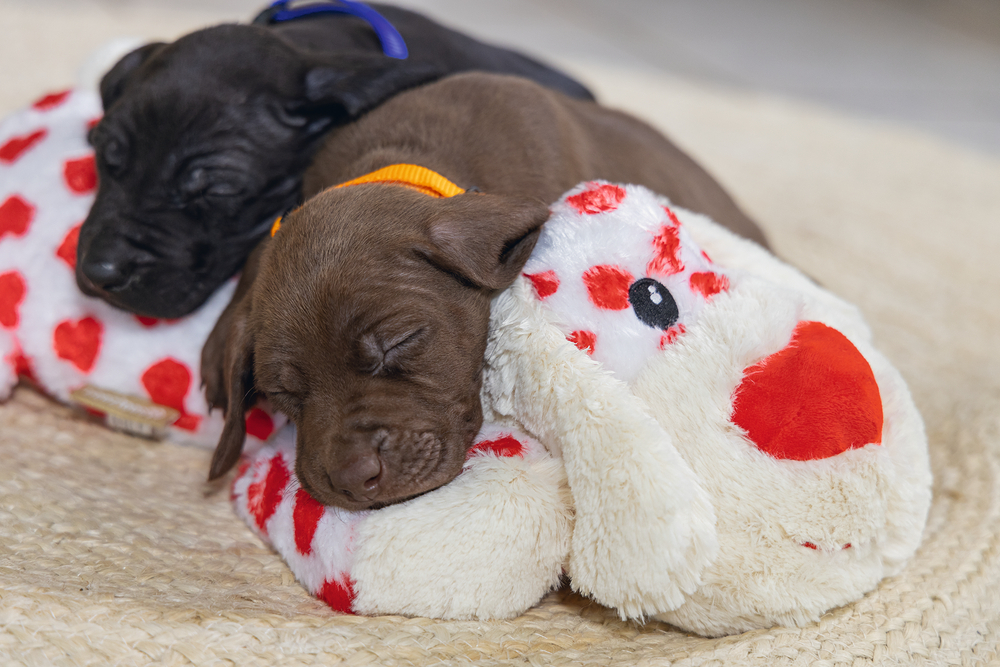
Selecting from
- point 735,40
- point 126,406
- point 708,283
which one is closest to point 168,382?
point 126,406

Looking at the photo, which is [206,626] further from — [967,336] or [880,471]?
[967,336]

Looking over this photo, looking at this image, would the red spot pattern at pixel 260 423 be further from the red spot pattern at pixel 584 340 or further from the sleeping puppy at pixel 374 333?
the red spot pattern at pixel 584 340

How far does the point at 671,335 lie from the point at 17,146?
2.05 metres

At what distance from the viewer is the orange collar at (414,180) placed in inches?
80.8

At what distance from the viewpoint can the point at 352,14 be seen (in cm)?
338

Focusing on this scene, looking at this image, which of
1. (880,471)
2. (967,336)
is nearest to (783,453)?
(880,471)

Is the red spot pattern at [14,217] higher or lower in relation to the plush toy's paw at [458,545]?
lower

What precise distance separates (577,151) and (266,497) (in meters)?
1.27

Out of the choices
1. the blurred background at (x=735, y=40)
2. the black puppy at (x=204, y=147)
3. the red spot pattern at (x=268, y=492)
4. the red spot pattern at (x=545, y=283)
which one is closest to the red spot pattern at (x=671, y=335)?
the red spot pattern at (x=545, y=283)

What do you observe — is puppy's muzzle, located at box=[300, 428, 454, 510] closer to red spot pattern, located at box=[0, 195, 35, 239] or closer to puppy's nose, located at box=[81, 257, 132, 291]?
puppy's nose, located at box=[81, 257, 132, 291]

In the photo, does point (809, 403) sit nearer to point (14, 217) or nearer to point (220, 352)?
point (220, 352)

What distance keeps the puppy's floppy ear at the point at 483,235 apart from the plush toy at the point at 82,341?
2.38 ft

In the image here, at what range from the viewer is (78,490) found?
2.13 m

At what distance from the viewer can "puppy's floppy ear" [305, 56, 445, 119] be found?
258 cm
